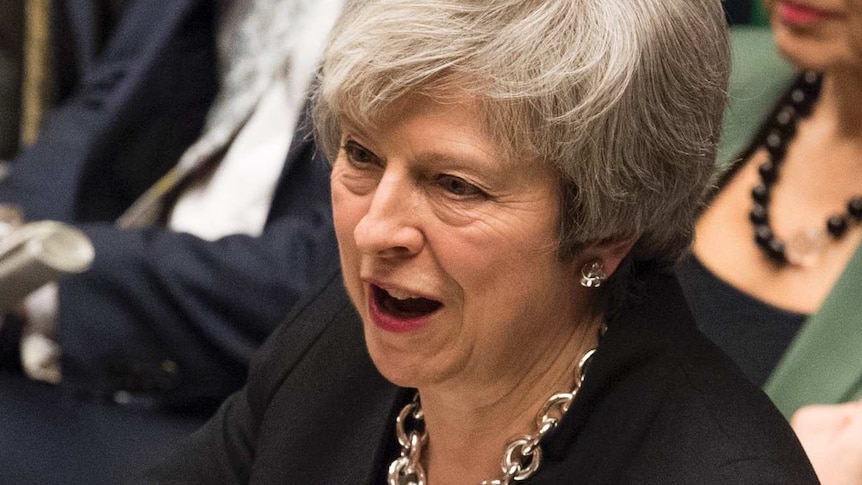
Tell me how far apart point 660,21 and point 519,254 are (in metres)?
0.26

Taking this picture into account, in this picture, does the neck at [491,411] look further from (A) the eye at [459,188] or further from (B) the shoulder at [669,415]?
(A) the eye at [459,188]

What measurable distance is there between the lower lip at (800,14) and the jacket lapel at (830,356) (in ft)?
1.26

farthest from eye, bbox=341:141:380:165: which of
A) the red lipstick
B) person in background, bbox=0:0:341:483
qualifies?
person in background, bbox=0:0:341:483

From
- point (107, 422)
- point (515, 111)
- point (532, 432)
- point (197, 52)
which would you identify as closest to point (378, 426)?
point (532, 432)

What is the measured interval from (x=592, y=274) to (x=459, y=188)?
18cm

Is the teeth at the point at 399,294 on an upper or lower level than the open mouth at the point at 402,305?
upper

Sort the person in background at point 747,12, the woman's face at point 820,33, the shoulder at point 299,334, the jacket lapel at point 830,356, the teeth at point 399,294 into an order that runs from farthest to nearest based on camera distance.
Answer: the person in background at point 747,12 < the woman's face at point 820,33 < the jacket lapel at point 830,356 < the shoulder at point 299,334 < the teeth at point 399,294

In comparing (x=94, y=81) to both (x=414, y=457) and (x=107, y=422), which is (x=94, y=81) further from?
(x=414, y=457)

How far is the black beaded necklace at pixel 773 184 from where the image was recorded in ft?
6.73

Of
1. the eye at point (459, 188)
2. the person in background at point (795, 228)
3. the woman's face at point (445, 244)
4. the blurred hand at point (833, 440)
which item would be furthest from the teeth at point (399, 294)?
the person in background at point (795, 228)

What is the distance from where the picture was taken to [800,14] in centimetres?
194

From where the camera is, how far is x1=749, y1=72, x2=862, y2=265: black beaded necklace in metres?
2.05

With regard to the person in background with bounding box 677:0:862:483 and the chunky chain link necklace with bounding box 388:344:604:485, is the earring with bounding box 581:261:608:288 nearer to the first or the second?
the chunky chain link necklace with bounding box 388:344:604:485

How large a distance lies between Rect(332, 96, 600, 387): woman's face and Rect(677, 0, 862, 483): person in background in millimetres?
568
